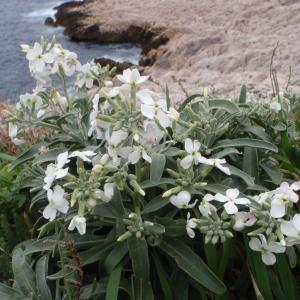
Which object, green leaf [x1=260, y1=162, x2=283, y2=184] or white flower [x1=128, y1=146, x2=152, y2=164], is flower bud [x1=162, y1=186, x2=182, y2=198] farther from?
green leaf [x1=260, y1=162, x2=283, y2=184]

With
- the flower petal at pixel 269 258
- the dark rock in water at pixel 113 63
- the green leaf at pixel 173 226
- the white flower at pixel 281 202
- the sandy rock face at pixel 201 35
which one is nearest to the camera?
the white flower at pixel 281 202

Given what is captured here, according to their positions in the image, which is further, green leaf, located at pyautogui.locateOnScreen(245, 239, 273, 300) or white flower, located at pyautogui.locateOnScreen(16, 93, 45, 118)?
white flower, located at pyautogui.locateOnScreen(16, 93, 45, 118)

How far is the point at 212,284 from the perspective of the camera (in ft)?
6.86

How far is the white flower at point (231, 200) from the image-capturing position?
196 cm

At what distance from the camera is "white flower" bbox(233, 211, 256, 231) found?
201cm

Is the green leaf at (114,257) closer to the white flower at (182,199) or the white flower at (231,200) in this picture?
the white flower at (182,199)

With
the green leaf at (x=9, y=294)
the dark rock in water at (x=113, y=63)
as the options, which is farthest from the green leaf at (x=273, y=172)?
the dark rock in water at (x=113, y=63)

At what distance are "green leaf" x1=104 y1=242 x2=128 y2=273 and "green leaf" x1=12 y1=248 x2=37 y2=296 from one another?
298 millimetres

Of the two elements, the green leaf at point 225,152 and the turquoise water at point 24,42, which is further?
the turquoise water at point 24,42

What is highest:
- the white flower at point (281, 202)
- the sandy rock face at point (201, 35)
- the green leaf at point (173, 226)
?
the white flower at point (281, 202)

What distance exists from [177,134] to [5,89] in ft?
25.1

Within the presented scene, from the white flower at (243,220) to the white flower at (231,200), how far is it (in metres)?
0.05

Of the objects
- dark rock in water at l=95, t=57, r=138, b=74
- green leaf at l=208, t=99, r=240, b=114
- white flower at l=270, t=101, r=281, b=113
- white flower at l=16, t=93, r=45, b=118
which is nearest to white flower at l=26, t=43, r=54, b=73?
white flower at l=16, t=93, r=45, b=118

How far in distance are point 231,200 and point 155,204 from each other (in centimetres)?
30
